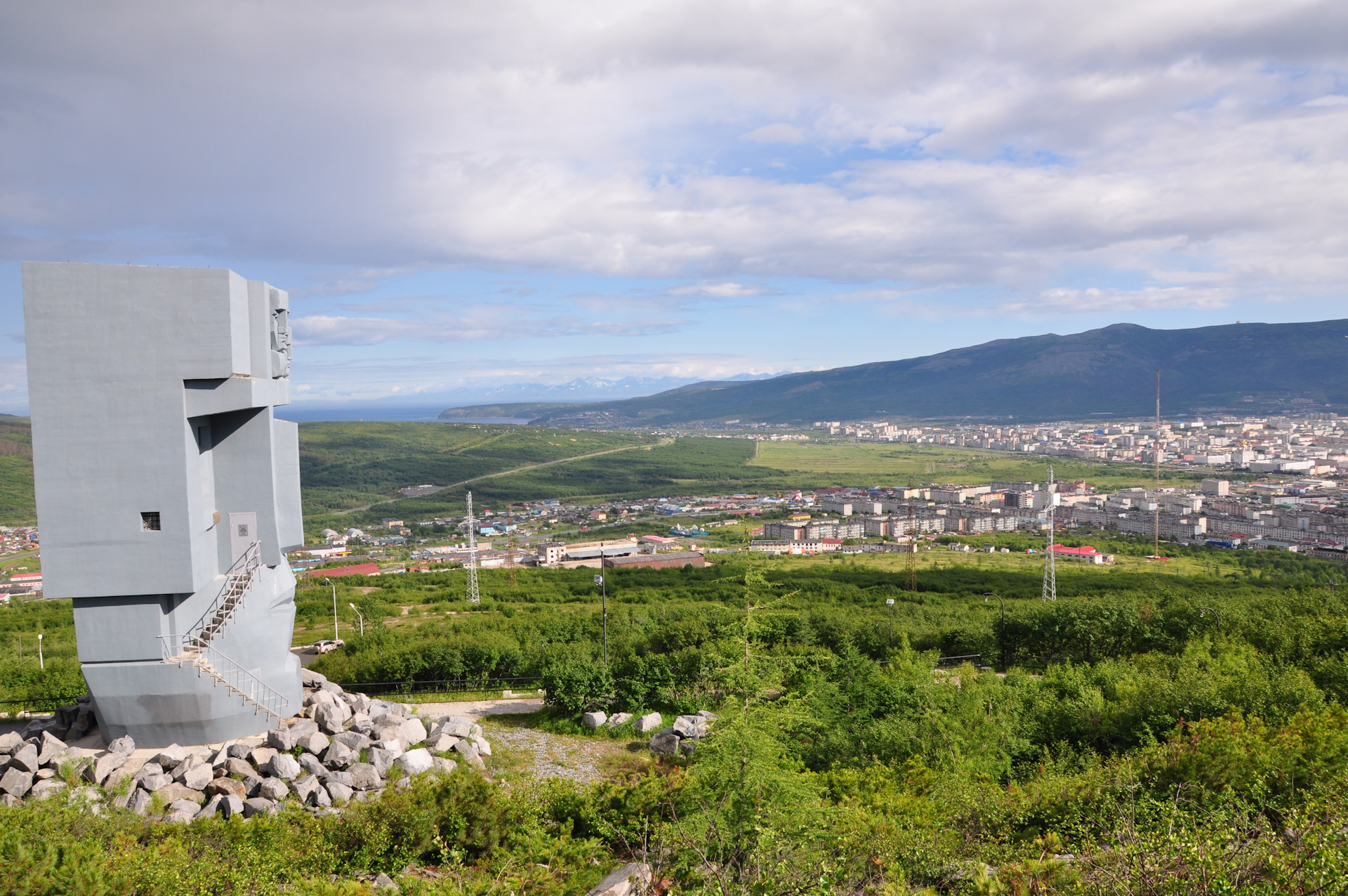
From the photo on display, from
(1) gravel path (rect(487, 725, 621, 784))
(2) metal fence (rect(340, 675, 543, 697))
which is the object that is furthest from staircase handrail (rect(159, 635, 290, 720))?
(2) metal fence (rect(340, 675, 543, 697))

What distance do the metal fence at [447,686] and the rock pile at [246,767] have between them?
25.3 ft

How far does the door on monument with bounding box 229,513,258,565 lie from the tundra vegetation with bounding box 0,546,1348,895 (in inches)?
250

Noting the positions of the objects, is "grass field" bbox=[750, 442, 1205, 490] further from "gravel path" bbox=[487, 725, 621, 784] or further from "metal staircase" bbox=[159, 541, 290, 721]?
"metal staircase" bbox=[159, 541, 290, 721]

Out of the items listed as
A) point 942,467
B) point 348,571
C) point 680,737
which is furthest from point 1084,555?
point 942,467

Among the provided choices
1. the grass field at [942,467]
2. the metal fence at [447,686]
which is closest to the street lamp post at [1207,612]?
the metal fence at [447,686]

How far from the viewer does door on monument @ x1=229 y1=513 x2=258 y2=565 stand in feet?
56.3

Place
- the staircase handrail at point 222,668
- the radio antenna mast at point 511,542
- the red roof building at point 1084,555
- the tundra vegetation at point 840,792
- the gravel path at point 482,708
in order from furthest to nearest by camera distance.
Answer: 1. the red roof building at point 1084,555
2. the radio antenna mast at point 511,542
3. the gravel path at point 482,708
4. the staircase handrail at point 222,668
5. the tundra vegetation at point 840,792

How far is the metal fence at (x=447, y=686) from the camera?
2520 cm

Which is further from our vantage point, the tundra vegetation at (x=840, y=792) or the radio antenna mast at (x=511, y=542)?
the radio antenna mast at (x=511, y=542)

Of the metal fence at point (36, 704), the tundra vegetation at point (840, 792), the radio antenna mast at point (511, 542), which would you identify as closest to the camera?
the tundra vegetation at point (840, 792)

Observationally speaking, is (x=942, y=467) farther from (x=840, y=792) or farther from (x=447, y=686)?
(x=840, y=792)

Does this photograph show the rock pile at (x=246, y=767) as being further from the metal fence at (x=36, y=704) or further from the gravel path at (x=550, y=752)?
the metal fence at (x=36, y=704)

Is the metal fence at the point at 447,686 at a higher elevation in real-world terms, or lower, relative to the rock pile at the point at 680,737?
lower

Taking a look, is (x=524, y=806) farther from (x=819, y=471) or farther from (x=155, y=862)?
(x=819, y=471)
